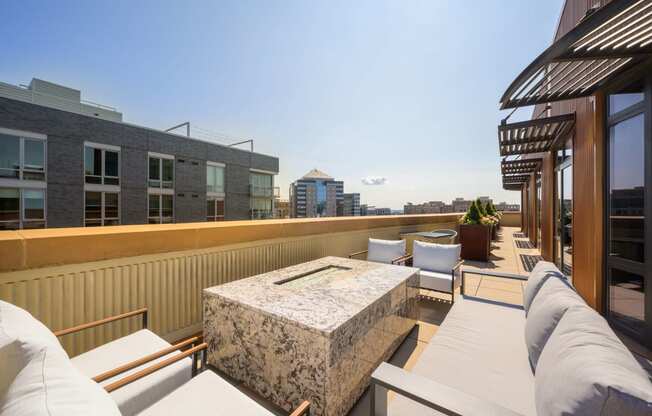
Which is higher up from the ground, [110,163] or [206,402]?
[110,163]

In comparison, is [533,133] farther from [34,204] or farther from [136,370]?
[34,204]

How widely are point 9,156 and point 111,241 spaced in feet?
49.5

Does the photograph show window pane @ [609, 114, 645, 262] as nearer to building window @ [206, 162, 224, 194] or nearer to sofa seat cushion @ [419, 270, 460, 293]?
sofa seat cushion @ [419, 270, 460, 293]

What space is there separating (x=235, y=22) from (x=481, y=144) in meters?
10.5

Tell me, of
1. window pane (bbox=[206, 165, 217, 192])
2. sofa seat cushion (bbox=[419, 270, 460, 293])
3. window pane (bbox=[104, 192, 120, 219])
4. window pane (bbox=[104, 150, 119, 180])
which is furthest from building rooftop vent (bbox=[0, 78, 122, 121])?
sofa seat cushion (bbox=[419, 270, 460, 293])

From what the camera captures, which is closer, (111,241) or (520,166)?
(111,241)

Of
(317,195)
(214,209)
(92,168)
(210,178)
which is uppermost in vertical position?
(317,195)

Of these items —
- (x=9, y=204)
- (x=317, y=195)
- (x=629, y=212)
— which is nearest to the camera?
(x=629, y=212)

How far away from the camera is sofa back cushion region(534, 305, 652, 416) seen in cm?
74

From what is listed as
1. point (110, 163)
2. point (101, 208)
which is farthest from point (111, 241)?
point (110, 163)

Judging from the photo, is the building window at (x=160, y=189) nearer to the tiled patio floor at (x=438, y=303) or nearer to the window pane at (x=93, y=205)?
the window pane at (x=93, y=205)

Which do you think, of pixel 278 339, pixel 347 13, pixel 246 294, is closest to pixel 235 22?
pixel 347 13

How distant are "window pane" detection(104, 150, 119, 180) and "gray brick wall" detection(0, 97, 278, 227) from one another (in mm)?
298

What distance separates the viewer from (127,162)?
1434cm
